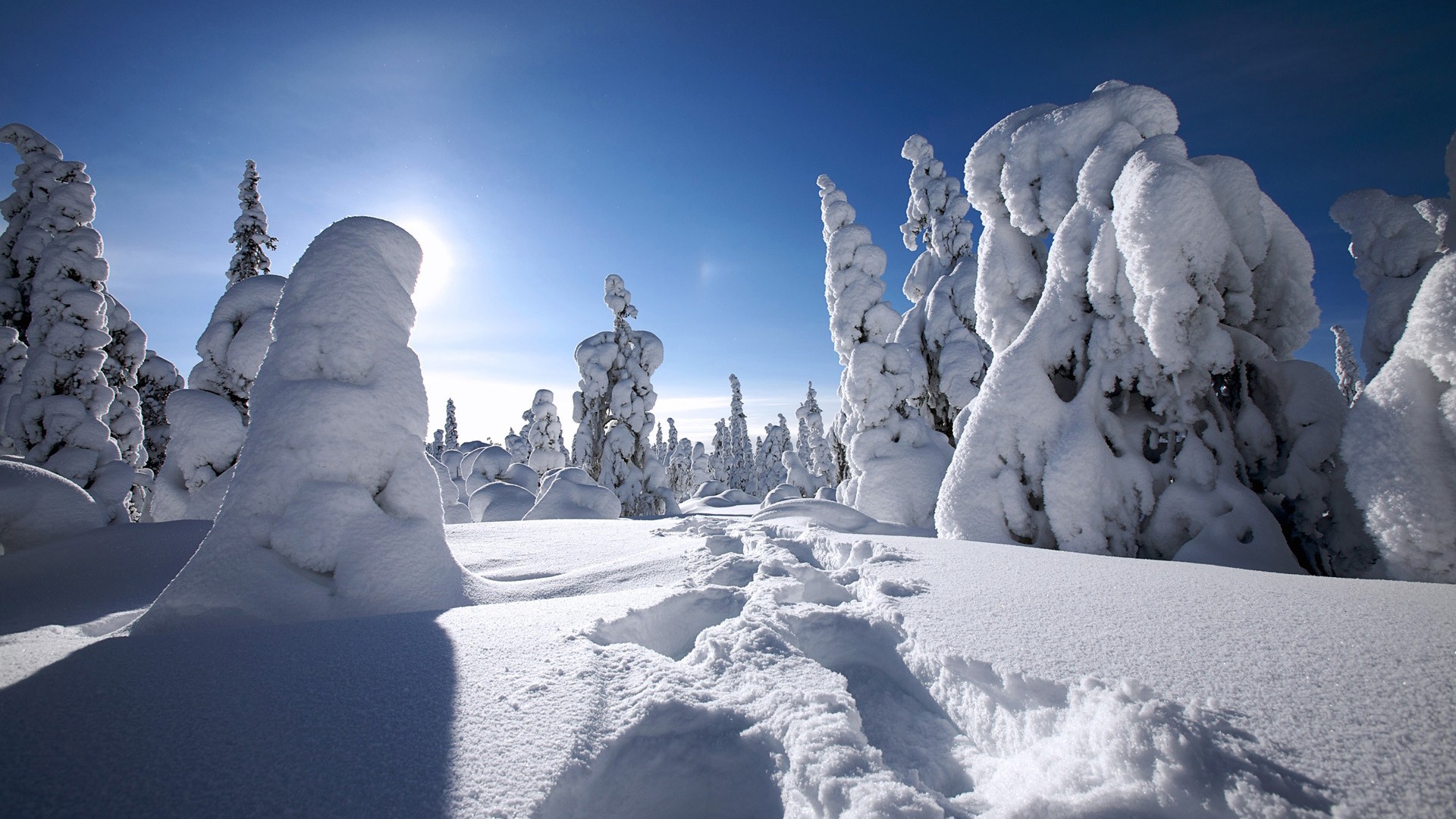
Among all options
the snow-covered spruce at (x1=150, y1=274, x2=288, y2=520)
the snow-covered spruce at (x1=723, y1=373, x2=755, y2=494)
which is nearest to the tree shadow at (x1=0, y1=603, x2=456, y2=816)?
the snow-covered spruce at (x1=150, y1=274, x2=288, y2=520)

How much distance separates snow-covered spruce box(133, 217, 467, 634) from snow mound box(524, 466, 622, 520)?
965 centimetres

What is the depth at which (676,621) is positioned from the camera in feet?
10.9

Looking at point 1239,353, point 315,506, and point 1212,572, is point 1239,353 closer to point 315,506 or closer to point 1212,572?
point 1212,572

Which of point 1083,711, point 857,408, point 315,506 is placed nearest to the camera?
point 1083,711

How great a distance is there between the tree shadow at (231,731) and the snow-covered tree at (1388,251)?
9.01 m

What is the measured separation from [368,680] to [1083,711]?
8.83 feet

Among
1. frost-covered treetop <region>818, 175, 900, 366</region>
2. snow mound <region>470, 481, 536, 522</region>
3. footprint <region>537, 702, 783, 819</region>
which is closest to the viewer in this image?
footprint <region>537, 702, 783, 819</region>

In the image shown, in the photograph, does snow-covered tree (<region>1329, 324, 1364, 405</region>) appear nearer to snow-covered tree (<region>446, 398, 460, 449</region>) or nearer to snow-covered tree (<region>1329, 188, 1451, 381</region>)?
snow-covered tree (<region>1329, 188, 1451, 381</region>)

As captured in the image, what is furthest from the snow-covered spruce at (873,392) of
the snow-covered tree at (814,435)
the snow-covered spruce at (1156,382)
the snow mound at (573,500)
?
the snow-covered tree at (814,435)

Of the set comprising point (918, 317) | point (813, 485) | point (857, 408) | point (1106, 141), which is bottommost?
point (813, 485)

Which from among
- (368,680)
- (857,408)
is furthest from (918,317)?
(368,680)

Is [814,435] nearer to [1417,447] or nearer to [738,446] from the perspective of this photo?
[738,446]

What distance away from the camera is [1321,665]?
1752mm

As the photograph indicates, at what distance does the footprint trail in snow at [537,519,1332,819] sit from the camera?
4.47ft
